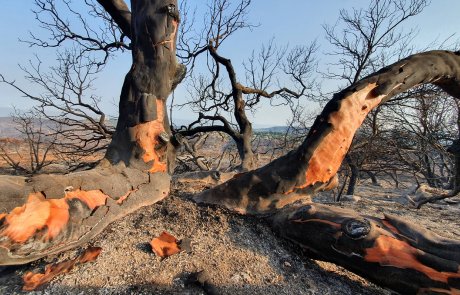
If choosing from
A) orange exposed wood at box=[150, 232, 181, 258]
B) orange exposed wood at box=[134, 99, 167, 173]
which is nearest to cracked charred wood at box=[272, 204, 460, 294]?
orange exposed wood at box=[150, 232, 181, 258]

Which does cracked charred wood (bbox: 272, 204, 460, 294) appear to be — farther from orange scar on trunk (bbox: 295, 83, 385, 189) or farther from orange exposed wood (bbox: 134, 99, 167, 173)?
orange exposed wood (bbox: 134, 99, 167, 173)

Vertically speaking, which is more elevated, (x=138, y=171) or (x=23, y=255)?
(x=138, y=171)

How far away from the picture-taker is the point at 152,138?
2.49m

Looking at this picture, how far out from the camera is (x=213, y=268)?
5.72ft

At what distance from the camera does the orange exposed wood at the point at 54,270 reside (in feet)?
5.13

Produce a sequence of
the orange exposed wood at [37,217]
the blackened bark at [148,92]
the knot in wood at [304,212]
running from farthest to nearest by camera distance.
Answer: the blackened bark at [148,92] → the knot in wood at [304,212] → the orange exposed wood at [37,217]

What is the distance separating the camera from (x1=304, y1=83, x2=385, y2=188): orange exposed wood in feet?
7.08

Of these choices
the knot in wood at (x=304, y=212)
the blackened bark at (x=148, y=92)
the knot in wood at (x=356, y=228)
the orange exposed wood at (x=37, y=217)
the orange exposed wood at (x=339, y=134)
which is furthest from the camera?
the blackened bark at (x=148, y=92)

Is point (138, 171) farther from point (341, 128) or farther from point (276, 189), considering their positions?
point (341, 128)

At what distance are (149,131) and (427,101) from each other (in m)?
8.15

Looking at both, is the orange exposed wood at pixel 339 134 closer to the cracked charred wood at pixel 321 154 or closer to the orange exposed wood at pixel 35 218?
the cracked charred wood at pixel 321 154

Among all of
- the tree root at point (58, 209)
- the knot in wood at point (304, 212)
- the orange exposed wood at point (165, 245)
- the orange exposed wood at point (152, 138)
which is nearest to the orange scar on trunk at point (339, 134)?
the knot in wood at point (304, 212)

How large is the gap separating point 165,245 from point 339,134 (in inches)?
57.5

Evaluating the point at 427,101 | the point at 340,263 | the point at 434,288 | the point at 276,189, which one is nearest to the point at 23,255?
the point at 276,189
